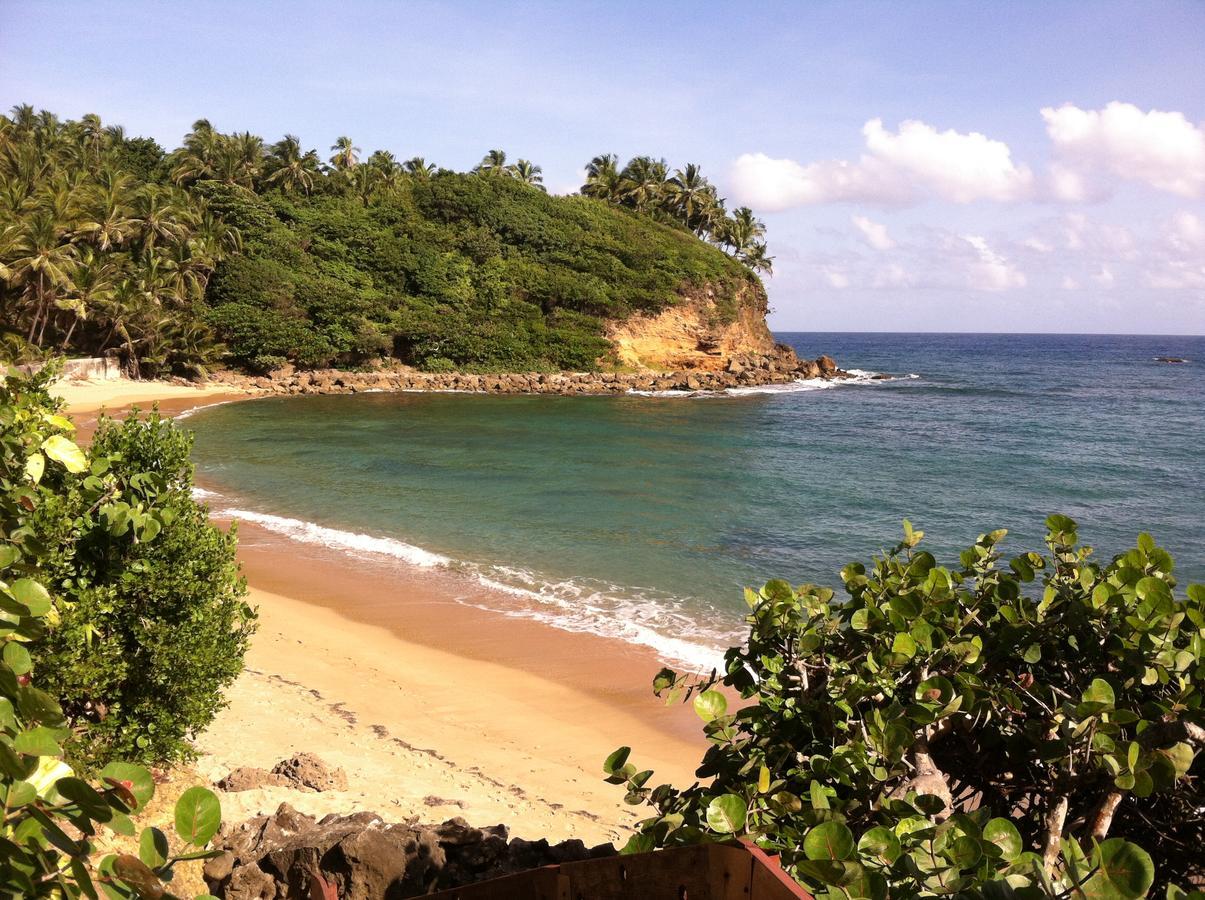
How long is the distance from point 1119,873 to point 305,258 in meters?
59.7

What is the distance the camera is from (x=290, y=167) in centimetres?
5966

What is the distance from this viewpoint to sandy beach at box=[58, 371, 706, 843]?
8273 millimetres

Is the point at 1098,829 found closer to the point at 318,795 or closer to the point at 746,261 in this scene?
the point at 318,795

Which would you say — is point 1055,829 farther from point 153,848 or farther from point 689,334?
point 689,334

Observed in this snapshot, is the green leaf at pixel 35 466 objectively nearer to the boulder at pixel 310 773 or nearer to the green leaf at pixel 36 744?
the green leaf at pixel 36 744

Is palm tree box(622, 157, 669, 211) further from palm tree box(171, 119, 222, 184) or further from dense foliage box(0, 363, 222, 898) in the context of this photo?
dense foliage box(0, 363, 222, 898)

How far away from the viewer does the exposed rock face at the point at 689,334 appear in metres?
58.6

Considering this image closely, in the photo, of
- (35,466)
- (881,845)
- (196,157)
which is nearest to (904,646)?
(881,845)

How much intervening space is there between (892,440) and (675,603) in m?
26.3

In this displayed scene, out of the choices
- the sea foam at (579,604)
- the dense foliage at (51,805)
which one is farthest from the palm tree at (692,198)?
the dense foliage at (51,805)

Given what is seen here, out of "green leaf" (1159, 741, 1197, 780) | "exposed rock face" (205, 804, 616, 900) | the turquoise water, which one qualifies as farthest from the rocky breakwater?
"green leaf" (1159, 741, 1197, 780)

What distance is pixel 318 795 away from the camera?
754cm

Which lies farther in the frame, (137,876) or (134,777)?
(134,777)

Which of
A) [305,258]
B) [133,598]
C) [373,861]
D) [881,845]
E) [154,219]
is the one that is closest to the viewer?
[881,845]
